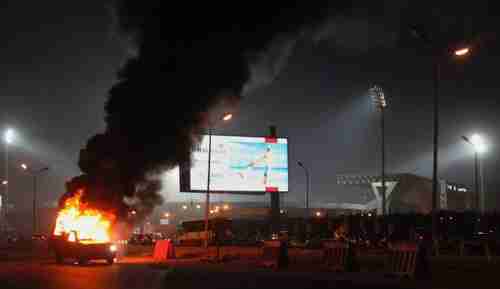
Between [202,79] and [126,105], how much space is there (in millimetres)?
4011

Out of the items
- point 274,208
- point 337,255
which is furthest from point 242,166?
point 337,255

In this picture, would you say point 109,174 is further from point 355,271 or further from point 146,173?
point 355,271

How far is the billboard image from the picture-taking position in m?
58.3

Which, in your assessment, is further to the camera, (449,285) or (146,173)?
(146,173)

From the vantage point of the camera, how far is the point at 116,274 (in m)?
23.3

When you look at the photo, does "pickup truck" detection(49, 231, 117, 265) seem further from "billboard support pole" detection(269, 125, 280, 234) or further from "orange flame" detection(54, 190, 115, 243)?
"billboard support pole" detection(269, 125, 280, 234)

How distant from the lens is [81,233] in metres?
30.9

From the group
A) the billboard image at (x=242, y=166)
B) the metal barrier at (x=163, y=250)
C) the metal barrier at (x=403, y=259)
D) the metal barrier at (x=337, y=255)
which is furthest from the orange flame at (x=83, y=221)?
the billboard image at (x=242, y=166)

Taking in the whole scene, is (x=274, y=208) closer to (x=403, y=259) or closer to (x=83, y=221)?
(x=83, y=221)

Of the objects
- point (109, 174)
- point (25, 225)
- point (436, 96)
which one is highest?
point (436, 96)

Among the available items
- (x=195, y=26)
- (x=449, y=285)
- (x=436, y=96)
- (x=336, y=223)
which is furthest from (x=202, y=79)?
(x=336, y=223)

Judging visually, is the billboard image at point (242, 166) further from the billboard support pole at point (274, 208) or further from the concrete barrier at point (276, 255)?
the concrete barrier at point (276, 255)

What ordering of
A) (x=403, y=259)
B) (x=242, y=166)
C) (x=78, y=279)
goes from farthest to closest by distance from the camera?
(x=242, y=166), (x=403, y=259), (x=78, y=279)

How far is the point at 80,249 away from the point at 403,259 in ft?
47.1
